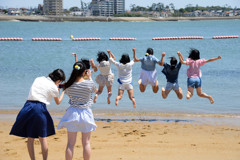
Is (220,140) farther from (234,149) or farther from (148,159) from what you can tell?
(148,159)

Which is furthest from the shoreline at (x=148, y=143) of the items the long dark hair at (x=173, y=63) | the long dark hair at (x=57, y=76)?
the long dark hair at (x=57, y=76)

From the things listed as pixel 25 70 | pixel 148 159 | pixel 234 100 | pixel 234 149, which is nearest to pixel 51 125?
pixel 148 159

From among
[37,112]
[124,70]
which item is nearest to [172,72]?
[124,70]

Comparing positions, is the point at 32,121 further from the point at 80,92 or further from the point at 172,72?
the point at 172,72

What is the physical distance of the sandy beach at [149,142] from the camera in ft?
22.2

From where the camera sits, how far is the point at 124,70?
387 inches

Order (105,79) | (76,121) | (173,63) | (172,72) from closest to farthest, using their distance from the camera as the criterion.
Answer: (76,121) → (173,63) → (172,72) → (105,79)

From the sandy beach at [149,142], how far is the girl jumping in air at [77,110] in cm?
111

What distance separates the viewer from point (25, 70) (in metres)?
22.9

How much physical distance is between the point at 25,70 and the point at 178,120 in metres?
14.7

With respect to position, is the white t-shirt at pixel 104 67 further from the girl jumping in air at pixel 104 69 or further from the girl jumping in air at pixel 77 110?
the girl jumping in air at pixel 77 110

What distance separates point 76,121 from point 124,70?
14.5 feet

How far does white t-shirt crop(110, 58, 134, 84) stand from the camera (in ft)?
32.0

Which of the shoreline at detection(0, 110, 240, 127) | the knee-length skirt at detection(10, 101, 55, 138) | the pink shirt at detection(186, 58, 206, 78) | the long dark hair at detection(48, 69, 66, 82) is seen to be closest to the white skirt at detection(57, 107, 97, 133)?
the knee-length skirt at detection(10, 101, 55, 138)
